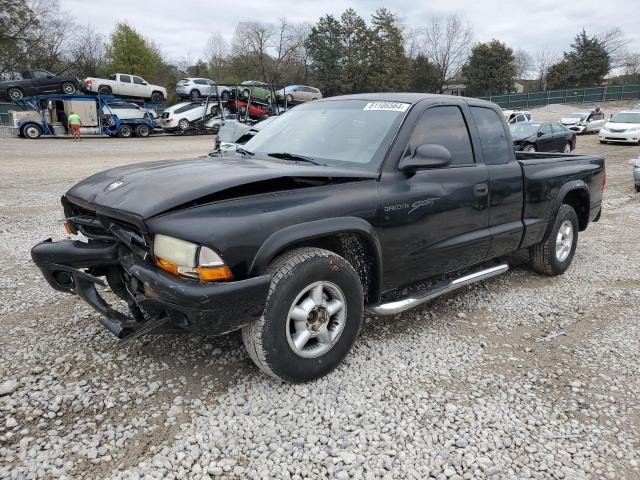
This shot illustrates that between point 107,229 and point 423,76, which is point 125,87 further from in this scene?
point 423,76

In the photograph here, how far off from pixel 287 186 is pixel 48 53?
56078 millimetres

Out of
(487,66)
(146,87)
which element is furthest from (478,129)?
(487,66)

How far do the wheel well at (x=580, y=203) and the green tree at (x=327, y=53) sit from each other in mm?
55259

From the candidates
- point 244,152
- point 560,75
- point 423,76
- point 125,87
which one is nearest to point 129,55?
point 125,87

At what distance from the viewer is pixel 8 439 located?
2375mm

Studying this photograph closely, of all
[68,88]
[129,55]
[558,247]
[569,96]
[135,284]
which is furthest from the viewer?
[129,55]

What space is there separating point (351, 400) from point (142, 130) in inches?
1086

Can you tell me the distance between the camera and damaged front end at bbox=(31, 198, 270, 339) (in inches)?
93.0

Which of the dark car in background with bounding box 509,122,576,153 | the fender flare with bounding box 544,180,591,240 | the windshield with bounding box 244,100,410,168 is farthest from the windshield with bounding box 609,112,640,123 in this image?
the windshield with bounding box 244,100,410,168

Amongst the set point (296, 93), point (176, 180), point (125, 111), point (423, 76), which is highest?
point (423, 76)

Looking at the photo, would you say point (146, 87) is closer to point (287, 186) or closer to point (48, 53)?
point (48, 53)

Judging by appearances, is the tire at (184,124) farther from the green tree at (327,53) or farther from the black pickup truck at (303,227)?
the green tree at (327,53)

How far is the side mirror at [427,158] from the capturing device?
315cm

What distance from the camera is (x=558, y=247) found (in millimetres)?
5176
